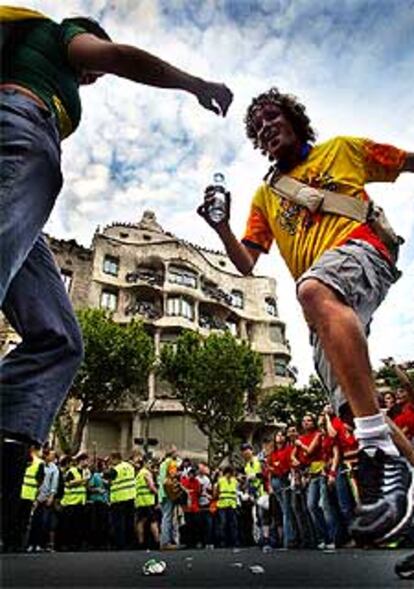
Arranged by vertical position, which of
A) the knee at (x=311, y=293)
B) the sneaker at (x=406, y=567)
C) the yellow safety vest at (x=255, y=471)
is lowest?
the sneaker at (x=406, y=567)

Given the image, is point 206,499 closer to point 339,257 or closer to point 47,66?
point 339,257

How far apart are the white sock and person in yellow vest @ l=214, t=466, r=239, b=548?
10.6 meters

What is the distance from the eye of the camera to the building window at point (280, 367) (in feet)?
157

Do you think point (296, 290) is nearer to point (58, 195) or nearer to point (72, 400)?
point (58, 195)

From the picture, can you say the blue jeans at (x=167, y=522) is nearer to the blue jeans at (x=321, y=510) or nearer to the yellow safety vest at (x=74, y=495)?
the yellow safety vest at (x=74, y=495)

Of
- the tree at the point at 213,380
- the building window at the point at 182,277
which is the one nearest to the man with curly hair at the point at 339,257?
the tree at the point at 213,380

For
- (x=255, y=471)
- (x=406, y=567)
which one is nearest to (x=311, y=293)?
(x=406, y=567)

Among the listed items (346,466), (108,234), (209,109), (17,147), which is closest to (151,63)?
(209,109)

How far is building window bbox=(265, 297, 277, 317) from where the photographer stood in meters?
50.7

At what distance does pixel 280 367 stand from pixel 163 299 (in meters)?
11.2

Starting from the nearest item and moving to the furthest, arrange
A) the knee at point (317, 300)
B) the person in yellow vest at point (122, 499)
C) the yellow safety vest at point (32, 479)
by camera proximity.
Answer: the knee at point (317, 300), the yellow safety vest at point (32, 479), the person in yellow vest at point (122, 499)

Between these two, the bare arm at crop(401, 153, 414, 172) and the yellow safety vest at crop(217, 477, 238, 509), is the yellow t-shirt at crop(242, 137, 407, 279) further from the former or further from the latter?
the yellow safety vest at crop(217, 477, 238, 509)

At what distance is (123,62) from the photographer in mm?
1944

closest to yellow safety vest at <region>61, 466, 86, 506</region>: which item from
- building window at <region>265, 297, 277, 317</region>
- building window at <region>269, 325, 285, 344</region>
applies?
building window at <region>269, 325, 285, 344</region>
